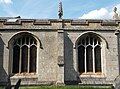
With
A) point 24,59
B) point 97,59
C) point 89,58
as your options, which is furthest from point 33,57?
point 97,59

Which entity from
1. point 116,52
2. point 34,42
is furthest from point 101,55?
point 34,42

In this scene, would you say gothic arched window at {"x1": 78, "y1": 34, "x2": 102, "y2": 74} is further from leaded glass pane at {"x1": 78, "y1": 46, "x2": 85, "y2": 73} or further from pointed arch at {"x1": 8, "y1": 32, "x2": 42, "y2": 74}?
pointed arch at {"x1": 8, "y1": 32, "x2": 42, "y2": 74}

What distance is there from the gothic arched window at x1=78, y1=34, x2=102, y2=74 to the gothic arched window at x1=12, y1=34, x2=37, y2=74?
3.76 metres

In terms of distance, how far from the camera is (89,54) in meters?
19.4

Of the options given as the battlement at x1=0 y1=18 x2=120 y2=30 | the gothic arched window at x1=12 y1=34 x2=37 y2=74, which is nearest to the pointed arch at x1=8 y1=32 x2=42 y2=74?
the gothic arched window at x1=12 y1=34 x2=37 y2=74

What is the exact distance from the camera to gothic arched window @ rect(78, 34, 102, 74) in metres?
19.2

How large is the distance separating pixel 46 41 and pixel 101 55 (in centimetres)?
462

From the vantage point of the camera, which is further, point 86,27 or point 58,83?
point 86,27

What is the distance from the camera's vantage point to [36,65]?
62.1 feet

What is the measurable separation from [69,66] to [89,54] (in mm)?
2019

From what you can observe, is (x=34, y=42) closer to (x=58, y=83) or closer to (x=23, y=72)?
(x=23, y=72)

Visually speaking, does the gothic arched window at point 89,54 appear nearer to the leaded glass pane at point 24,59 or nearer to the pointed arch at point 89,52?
the pointed arch at point 89,52

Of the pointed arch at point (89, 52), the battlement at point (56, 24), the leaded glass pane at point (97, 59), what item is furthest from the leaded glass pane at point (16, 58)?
the leaded glass pane at point (97, 59)

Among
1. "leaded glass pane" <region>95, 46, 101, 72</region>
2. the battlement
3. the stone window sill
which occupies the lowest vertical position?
the stone window sill
